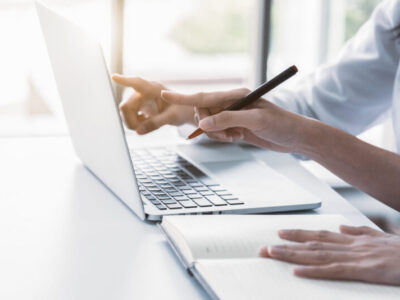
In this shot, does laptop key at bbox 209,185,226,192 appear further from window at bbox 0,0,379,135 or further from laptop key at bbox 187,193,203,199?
window at bbox 0,0,379,135

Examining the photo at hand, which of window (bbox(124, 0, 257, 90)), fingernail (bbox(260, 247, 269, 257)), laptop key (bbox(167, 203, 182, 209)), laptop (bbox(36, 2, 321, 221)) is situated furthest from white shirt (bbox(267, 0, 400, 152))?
window (bbox(124, 0, 257, 90))

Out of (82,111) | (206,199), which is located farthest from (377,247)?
(82,111)

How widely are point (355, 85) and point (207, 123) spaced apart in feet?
1.90

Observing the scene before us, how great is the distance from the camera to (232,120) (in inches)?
31.5

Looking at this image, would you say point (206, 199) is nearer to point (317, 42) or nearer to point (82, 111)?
point (82, 111)

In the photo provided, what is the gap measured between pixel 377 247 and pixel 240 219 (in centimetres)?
16

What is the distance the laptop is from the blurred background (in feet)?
0.14

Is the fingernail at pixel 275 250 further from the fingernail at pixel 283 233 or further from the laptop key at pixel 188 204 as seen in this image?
the laptop key at pixel 188 204

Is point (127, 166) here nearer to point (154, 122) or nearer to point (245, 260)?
point (245, 260)

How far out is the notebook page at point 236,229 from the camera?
62 cm

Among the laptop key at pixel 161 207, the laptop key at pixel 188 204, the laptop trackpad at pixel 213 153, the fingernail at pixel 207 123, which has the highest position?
the fingernail at pixel 207 123

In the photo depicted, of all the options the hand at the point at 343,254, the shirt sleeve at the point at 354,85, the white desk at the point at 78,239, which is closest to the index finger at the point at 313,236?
the hand at the point at 343,254

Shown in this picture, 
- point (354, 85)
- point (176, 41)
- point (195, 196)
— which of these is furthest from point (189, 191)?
point (176, 41)

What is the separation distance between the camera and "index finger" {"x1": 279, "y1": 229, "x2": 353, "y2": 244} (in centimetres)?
66
